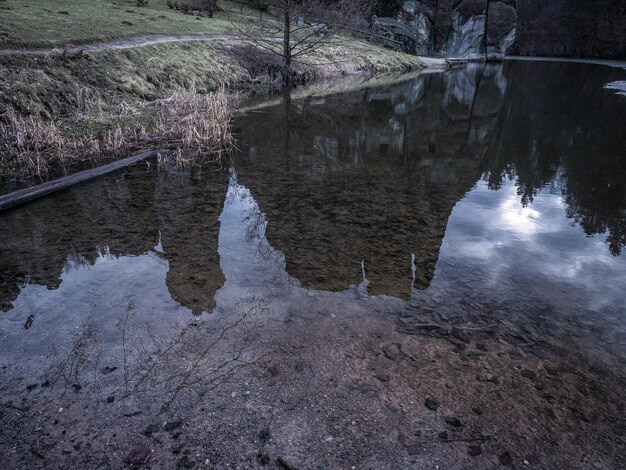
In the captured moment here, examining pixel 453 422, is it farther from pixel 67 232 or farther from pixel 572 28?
pixel 572 28

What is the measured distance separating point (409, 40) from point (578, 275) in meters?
44.5

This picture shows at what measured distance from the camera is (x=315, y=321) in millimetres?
4430

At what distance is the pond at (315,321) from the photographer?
3109mm

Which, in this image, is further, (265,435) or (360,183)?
(360,183)

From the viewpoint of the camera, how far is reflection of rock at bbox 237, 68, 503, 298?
5688 millimetres

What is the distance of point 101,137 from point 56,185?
3.76 meters

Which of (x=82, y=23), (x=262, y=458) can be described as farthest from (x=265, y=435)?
(x=82, y=23)

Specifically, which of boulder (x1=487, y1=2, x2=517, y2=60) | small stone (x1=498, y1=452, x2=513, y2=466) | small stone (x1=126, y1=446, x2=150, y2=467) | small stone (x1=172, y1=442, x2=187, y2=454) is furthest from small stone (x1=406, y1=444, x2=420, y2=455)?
boulder (x1=487, y1=2, x2=517, y2=60)

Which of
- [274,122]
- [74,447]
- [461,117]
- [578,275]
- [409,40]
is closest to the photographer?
[74,447]

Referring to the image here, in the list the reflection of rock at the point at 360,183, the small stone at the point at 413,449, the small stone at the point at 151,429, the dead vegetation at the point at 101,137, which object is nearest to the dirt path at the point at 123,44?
the dead vegetation at the point at 101,137

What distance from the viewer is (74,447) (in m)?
2.99

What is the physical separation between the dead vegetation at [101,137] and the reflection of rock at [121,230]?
5.51 feet

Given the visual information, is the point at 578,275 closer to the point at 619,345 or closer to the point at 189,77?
the point at 619,345

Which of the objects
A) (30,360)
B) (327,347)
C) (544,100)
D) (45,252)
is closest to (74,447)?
(30,360)
